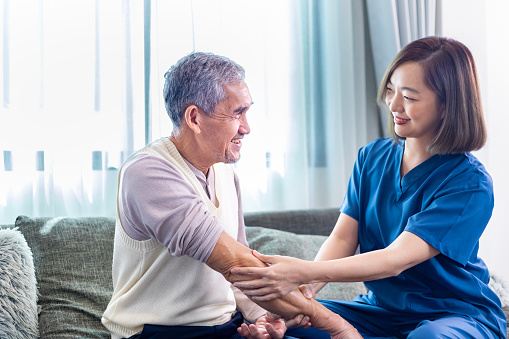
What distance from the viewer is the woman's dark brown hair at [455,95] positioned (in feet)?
4.74

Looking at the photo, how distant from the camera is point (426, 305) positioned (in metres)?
1.46

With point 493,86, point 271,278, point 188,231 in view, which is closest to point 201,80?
point 188,231

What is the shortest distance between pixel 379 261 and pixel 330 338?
284mm

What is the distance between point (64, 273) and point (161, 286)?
0.71 meters

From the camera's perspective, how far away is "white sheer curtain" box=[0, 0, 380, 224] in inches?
90.1

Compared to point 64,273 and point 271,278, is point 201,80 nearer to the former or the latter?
point 271,278

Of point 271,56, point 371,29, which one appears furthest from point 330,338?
point 371,29

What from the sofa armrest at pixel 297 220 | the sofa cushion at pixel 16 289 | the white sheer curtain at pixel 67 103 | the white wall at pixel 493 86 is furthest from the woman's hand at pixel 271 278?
the white wall at pixel 493 86

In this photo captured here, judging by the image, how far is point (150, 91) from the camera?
8.11 feet

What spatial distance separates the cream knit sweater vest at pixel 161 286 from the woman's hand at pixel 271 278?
0.11 meters

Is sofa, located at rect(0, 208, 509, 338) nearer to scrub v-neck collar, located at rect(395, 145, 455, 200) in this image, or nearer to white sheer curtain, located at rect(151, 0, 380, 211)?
white sheer curtain, located at rect(151, 0, 380, 211)

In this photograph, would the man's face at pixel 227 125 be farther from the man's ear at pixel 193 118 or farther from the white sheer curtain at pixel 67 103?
the white sheer curtain at pixel 67 103

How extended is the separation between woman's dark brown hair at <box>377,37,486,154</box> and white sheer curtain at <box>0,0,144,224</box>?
4.59ft

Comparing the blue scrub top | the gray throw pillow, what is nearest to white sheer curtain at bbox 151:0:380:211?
the gray throw pillow
